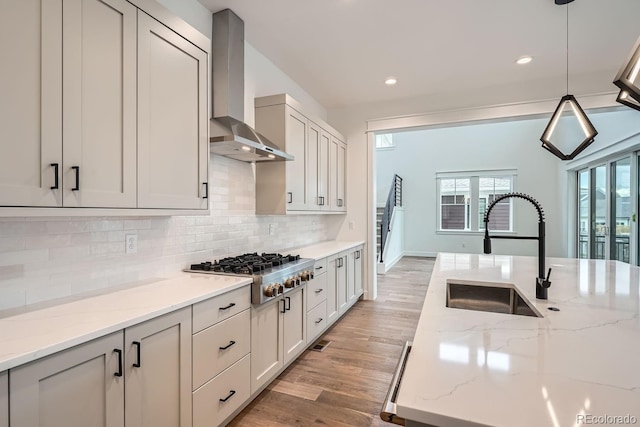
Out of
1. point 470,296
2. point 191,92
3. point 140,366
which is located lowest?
point 140,366

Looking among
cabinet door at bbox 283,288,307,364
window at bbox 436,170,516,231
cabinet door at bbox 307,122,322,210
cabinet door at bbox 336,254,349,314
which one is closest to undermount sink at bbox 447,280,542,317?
cabinet door at bbox 283,288,307,364

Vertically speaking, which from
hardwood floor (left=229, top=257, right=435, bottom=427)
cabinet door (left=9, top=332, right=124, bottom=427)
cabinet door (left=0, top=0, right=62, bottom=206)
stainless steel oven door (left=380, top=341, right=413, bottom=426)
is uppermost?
cabinet door (left=0, top=0, right=62, bottom=206)

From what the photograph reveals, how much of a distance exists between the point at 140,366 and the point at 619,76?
7.85 ft

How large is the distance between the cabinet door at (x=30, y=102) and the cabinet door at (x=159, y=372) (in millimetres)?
670

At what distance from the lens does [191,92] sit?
2051 mm

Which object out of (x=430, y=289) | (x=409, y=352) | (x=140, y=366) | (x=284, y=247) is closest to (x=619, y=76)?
(x=430, y=289)

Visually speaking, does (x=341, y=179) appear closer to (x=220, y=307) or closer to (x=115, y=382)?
(x=220, y=307)

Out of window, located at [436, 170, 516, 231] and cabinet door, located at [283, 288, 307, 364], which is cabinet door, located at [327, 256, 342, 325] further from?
window, located at [436, 170, 516, 231]

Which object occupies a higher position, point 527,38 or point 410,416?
point 527,38

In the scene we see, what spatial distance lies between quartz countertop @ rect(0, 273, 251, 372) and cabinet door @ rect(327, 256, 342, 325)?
1.65 metres

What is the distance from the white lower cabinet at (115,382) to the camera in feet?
3.54

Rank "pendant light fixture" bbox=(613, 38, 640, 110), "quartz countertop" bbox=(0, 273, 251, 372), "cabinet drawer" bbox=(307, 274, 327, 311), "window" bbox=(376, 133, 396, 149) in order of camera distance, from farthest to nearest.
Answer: "window" bbox=(376, 133, 396, 149), "cabinet drawer" bbox=(307, 274, 327, 311), "pendant light fixture" bbox=(613, 38, 640, 110), "quartz countertop" bbox=(0, 273, 251, 372)

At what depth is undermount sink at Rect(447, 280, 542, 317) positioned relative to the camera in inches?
79.0

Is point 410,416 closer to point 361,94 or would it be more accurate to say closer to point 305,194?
point 305,194
